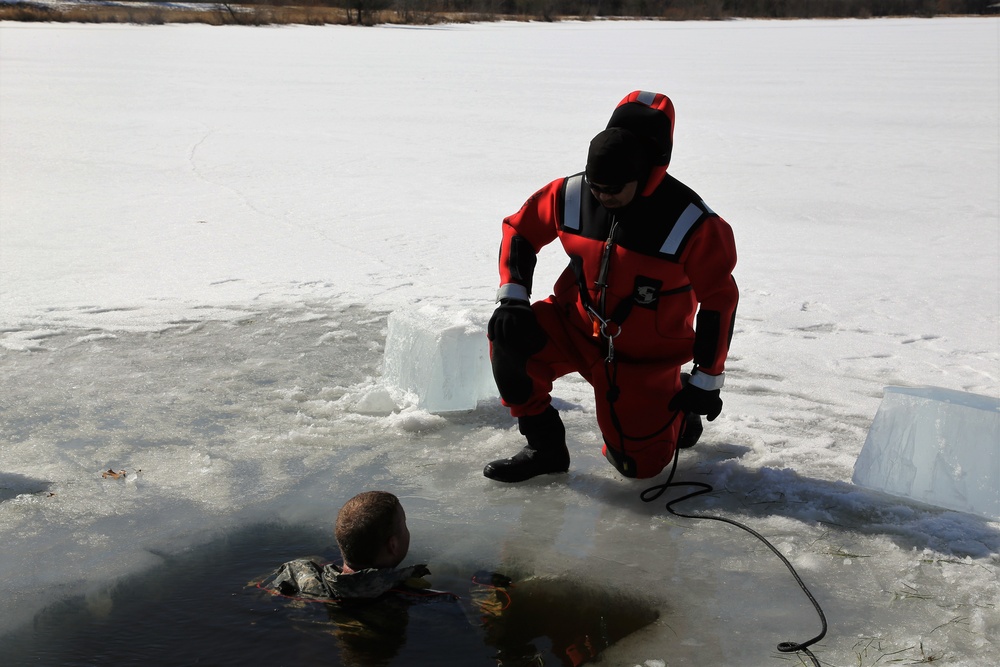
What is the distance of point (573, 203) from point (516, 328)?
0.43 meters

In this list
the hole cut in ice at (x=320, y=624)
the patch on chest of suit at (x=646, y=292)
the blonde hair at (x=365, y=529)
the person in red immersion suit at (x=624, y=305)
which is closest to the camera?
the hole cut in ice at (x=320, y=624)

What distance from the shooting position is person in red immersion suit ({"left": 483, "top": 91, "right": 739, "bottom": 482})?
2.72 meters

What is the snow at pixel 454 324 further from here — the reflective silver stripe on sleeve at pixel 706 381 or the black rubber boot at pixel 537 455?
the reflective silver stripe on sleeve at pixel 706 381

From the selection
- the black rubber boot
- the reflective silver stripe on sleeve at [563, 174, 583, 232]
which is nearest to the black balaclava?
the reflective silver stripe on sleeve at [563, 174, 583, 232]

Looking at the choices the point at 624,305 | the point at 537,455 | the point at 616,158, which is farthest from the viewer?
the point at 537,455

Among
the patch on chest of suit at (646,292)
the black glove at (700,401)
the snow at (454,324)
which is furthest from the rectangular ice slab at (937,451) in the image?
the patch on chest of suit at (646,292)

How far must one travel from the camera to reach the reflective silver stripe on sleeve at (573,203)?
2.94 meters

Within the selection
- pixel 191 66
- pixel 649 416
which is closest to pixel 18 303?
pixel 649 416

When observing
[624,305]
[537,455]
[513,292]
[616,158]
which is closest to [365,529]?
[537,455]

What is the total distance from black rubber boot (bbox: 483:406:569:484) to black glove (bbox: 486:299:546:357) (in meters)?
0.22

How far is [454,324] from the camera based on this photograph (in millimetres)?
3486

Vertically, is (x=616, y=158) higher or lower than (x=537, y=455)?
higher

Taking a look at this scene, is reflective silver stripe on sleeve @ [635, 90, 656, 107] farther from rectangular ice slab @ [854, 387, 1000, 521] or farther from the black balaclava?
rectangular ice slab @ [854, 387, 1000, 521]

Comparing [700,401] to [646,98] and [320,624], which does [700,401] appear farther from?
[320,624]
